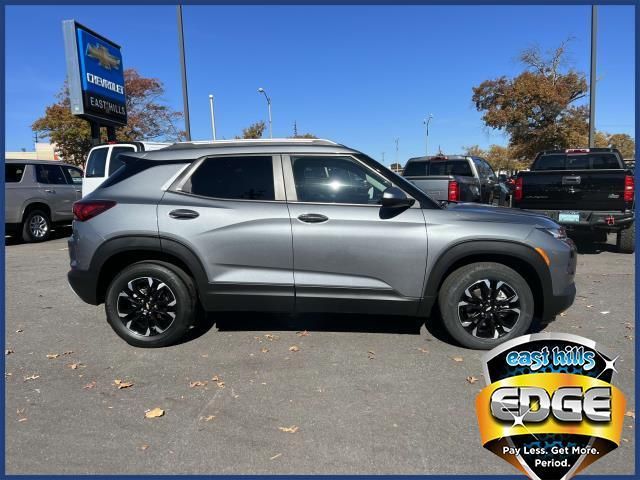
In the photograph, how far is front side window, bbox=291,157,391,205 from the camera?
159 inches

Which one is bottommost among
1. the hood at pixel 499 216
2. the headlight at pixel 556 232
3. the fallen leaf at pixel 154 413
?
the fallen leaf at pixel 154 413

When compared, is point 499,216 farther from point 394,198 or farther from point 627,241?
point 627,241

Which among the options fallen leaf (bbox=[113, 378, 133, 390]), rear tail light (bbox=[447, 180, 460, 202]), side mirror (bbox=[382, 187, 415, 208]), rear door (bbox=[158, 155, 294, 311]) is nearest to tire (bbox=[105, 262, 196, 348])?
rear door (bbox=[158, 155, 294, 311])

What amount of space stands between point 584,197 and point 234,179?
21.7 ft

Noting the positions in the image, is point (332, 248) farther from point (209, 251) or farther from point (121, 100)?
point (121, 100)

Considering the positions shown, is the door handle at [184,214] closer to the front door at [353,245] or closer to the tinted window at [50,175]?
the front door at [353,245]

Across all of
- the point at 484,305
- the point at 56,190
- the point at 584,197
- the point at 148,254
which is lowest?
the point at 484,305

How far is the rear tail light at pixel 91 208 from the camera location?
161 inches

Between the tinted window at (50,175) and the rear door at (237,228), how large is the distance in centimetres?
929

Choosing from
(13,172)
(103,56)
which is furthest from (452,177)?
(103,56)

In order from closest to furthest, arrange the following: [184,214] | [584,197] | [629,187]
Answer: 1. [184,214]
2. [629,187]
3. [584,197]

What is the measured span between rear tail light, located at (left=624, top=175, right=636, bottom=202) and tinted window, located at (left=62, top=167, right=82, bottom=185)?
12717 millimetres

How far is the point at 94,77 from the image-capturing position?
15.1 meters

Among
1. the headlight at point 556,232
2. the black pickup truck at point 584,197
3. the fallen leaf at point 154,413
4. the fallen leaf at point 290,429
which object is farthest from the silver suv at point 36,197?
the headlight at point 556,232
